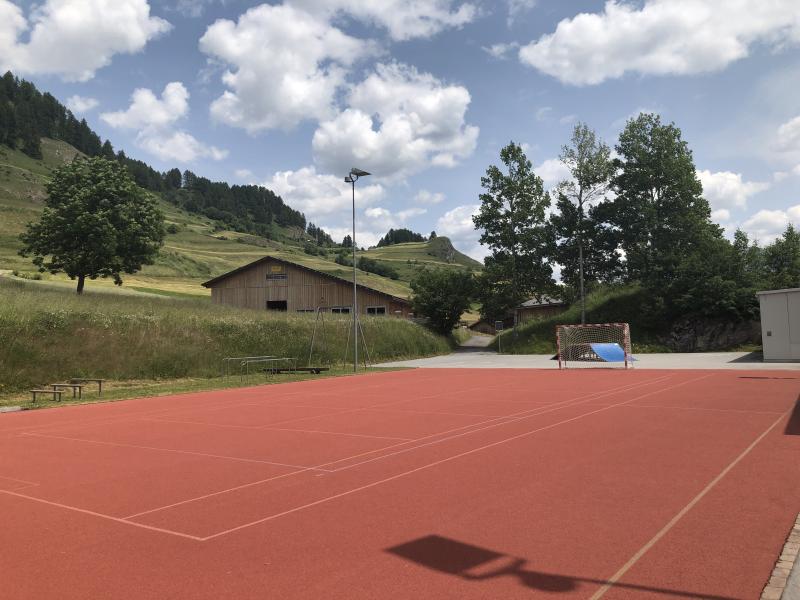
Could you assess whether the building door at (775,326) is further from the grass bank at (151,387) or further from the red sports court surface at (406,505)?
the grass bank at (151,387)

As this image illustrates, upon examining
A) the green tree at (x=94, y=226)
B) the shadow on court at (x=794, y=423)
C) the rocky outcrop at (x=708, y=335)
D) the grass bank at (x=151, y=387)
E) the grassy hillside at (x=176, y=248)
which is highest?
the grassy hillside at (x=176, y=248)

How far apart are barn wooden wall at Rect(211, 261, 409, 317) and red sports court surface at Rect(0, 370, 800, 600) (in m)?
36.1

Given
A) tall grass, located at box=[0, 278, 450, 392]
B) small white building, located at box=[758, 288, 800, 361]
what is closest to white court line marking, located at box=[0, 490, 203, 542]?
tall grass, located at box=[0, 278, 450, 392]

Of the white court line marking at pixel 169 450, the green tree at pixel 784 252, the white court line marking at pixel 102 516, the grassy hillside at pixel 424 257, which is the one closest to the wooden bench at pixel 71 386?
the white court line marking at pixel 169 450

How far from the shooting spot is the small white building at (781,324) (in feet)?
88.5

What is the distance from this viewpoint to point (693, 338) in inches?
1587

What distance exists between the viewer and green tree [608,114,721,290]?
43719 millimetres

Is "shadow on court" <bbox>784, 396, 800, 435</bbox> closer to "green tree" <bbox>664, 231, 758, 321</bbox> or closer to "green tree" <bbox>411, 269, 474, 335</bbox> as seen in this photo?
"green tree" <bbox>664, 231, 758, 321</bbox>

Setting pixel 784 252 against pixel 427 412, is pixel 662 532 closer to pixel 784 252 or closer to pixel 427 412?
pixel 427 412

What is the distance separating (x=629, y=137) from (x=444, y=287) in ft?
61.9

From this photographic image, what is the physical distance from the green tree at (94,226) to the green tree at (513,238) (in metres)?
25.8

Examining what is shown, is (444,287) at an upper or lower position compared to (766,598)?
upper

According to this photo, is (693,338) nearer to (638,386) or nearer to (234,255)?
(638,386)

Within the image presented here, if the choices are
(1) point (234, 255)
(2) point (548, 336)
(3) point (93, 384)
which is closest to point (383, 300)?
(2) point (548, 336)
